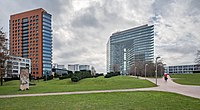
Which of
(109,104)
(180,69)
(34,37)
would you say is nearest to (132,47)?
(180,69)

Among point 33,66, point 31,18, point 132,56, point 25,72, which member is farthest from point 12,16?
point 25,72

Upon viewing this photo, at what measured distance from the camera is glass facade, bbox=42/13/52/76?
4929 inches

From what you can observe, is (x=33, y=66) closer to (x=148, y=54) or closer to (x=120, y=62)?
(x=120, y=62)

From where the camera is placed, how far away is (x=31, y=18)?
130m

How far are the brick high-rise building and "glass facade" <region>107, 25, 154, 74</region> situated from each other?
4415 cm

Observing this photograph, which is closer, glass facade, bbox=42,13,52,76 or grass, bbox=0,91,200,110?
grass, bbox=0,91,200,110

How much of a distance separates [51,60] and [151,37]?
69.9 meters

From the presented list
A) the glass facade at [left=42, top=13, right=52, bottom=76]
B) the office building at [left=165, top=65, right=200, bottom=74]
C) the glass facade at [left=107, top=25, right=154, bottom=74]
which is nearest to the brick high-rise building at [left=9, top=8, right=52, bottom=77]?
the glass facade at [left=42, top=13, right=52, bottom=76]

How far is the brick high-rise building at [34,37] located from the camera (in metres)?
124

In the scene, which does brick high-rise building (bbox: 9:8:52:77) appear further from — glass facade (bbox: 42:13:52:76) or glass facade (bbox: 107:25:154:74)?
glass facade (bbox: 107:25:154:74)

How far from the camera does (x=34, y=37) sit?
12756 cm

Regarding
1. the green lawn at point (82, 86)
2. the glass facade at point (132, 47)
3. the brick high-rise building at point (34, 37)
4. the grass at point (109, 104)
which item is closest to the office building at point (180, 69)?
the glass facade at point (132, 47)

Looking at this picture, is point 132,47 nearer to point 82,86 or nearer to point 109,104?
point 82,86

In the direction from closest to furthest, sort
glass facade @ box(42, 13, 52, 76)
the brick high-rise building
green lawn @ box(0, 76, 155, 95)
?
green lawn @ box(0, 76, 155, 95), the brick high-rise building, glass facade @ box(42, 13, 52, 76)
